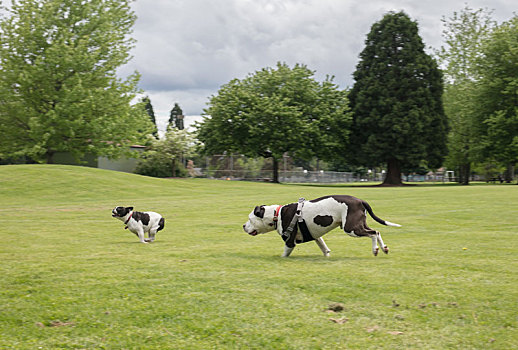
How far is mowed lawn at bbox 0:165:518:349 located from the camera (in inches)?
184

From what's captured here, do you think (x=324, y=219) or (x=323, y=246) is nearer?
(x=324, y=219)

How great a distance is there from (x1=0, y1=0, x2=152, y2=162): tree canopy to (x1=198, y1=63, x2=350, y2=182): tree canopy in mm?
14207

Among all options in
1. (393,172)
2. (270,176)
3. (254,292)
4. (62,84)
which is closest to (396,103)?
(393,172)

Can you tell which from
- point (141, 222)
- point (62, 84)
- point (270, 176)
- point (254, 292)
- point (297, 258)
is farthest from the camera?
point (270, 176)

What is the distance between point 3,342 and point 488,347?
14.2 ft

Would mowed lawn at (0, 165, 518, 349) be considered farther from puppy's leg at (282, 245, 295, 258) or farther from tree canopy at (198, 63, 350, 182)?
tree canopy at (198, 63, 350, 182)

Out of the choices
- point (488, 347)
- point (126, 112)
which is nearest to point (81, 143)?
point (126, 112)

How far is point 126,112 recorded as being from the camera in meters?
45.1

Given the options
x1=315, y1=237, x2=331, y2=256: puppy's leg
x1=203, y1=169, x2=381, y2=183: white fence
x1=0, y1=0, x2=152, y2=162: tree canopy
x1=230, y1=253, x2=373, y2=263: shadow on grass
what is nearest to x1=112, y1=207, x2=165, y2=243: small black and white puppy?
x1=230, y1=253, x2=373, y2=263: shadow on grass

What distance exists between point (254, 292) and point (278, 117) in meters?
50.2

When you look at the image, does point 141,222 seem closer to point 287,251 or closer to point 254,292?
point 287,251

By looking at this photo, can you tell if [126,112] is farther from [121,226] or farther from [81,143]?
[121,226]

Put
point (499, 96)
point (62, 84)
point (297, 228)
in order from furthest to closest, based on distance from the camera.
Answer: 1. point (499, 96)
2. point (62, 84)
3. point (297, 228)

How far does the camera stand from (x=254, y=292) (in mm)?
6109
